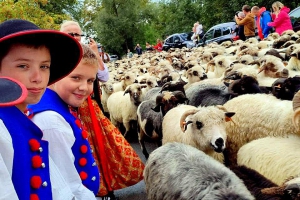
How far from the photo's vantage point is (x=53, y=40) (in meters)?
1.47

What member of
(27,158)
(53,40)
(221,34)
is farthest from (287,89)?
(221,34)

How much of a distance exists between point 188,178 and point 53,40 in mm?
1673

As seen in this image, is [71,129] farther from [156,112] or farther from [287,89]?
[156,112]

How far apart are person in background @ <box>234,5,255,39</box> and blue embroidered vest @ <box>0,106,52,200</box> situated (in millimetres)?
12781

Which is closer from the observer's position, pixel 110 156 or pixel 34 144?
pixel 34 144

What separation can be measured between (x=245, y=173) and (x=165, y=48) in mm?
26721

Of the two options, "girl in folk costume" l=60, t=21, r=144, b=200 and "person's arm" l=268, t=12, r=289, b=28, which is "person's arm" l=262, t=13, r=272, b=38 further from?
"girl in folk costume" l=60, t=21, r=144, b=200

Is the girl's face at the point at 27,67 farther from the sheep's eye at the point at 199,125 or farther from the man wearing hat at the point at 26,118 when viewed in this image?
the sheep's eye at the point at 199,125

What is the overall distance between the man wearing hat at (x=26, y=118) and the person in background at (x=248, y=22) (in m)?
12.5

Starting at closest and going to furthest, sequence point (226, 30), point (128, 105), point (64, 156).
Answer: point (64, 156), point (128, 105), point (226, 30)

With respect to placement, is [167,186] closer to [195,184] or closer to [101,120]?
[195,184]

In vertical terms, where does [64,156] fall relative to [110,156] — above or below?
above

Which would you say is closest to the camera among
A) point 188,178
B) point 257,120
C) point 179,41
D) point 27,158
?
point 27,158

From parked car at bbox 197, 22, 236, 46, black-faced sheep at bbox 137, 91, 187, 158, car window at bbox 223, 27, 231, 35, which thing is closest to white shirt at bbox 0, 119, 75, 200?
black-faced sheep at bbox 137, 91, 187, 158
